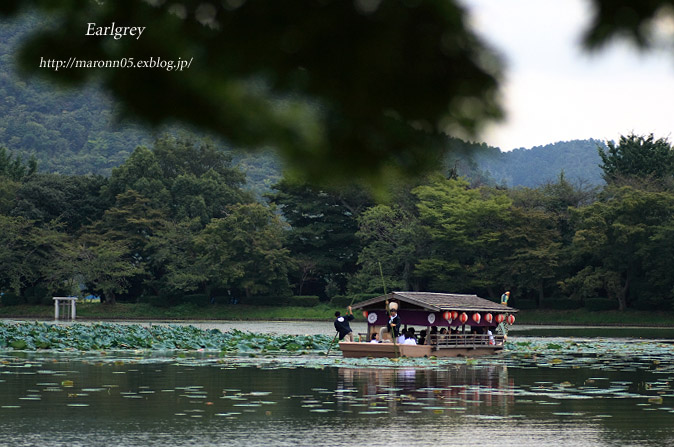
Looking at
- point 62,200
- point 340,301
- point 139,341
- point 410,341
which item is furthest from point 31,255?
point 410,341

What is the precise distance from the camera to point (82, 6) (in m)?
2.98

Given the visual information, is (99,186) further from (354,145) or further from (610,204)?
(354,145)

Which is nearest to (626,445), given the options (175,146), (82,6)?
(82,6)

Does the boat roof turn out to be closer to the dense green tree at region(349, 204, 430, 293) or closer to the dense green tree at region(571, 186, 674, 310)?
the dense green tree at region(571, 186, 674, 310)

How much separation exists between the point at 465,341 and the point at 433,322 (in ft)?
4.38

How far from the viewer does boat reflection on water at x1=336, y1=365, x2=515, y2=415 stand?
14.4m

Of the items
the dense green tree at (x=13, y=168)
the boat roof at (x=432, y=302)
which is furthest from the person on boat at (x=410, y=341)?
the dense green tree at (x=13, y=168)

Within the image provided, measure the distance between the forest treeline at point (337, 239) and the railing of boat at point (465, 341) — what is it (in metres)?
29.0

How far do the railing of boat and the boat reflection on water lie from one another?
14.0 ft

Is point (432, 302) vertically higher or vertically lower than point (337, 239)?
lower

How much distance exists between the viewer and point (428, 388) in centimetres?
1703

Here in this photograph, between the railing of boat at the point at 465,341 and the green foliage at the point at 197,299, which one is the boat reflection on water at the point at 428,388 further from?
the green foliage at the point at 197,299

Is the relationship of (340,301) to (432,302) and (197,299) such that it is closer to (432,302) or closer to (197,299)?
(197,299)

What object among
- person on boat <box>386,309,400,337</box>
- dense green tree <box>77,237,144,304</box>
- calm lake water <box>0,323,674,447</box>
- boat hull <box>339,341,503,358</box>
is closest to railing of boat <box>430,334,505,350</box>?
boat hull <box>339,341,503,358</box>
